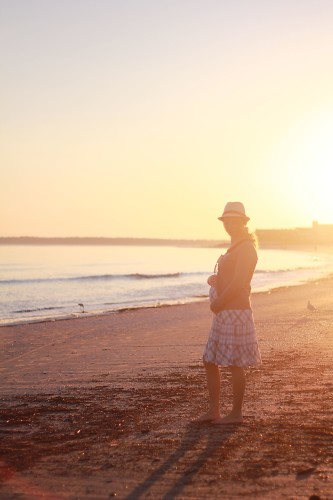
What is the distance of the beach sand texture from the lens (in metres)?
4.71

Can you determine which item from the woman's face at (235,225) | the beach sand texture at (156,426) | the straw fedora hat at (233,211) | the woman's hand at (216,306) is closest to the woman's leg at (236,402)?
the beach sand texture at (156,426)

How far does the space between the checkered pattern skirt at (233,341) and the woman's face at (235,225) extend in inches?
29.1

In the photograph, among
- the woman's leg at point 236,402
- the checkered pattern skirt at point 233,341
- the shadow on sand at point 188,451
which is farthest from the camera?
the woman's leg at point 236,402

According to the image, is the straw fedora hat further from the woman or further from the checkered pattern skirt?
the checkered pattern skirt

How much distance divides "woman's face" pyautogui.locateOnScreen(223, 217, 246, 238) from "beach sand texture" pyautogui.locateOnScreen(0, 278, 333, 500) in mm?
1821

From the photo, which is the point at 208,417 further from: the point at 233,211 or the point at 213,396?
the point at 233,211

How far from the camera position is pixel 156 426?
6.19 m

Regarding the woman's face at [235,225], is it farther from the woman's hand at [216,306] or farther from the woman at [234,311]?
the woman's hand at [216,306]

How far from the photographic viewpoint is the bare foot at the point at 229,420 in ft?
20.2

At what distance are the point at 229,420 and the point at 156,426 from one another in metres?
0.70

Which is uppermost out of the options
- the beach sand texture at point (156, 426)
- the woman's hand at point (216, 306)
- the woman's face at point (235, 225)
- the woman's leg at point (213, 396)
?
the woman's face at point (235, 225)

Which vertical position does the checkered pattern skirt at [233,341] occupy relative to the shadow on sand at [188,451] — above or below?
above

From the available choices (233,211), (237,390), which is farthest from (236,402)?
(233,211)

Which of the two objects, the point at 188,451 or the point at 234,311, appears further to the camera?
the point at 234,311
